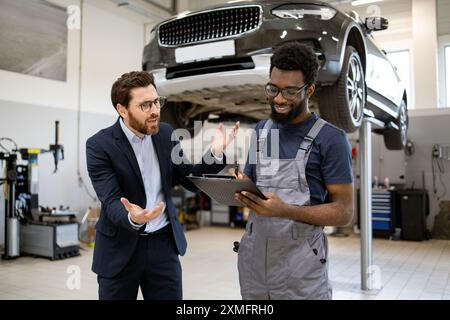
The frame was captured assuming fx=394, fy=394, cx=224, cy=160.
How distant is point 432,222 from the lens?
2.00m

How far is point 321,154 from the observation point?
1.03m

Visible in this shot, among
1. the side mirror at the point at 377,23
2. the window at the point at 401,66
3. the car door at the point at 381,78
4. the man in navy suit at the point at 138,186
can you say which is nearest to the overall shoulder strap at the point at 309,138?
the man in navy suit at the point at 138,186

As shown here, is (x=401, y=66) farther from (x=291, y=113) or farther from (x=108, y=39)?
(x=291, y=113)

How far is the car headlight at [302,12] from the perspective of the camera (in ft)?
6.23

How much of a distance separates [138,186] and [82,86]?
5.85 ft

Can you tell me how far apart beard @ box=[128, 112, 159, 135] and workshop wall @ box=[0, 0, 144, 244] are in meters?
0.82

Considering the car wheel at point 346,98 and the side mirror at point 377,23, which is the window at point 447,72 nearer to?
the car wheel at point 346,98

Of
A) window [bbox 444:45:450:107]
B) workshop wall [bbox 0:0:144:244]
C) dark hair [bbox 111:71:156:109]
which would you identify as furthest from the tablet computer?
window [bbox 444:45:450:107]

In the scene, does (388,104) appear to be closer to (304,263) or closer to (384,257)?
(384,257)

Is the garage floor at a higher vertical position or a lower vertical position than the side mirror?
lower

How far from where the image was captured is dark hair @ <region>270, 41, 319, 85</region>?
1.01 meters

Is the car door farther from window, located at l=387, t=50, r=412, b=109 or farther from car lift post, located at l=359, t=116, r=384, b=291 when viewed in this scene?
car lift post, located at l=359, t=116, r=384, b=291

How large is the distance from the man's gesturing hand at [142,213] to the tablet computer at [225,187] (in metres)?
0.12

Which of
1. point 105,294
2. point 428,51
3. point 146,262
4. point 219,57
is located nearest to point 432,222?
point 428,51
